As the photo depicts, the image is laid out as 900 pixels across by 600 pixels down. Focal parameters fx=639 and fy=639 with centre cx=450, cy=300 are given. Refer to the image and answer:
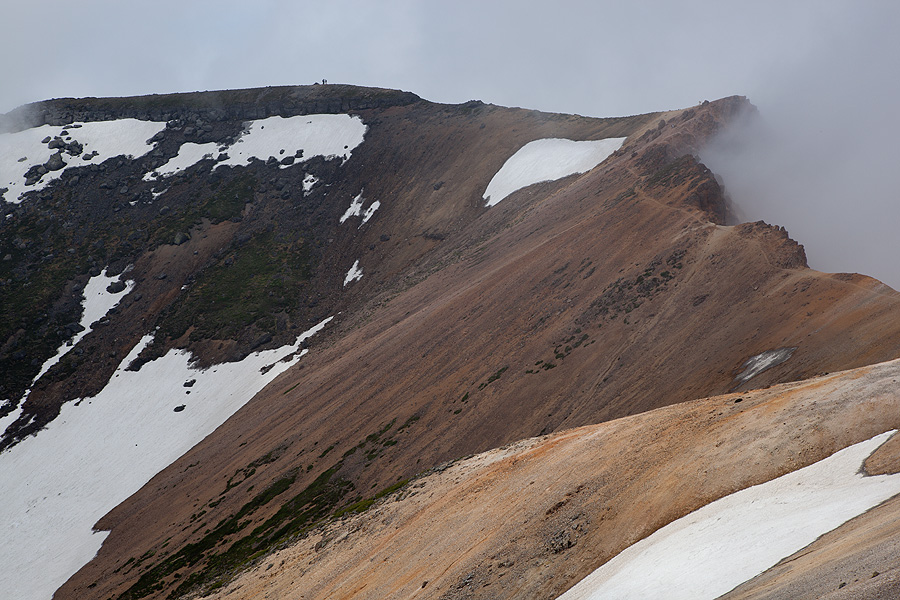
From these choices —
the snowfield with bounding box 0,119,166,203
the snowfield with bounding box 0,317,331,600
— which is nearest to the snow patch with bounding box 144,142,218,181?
the snowfield with bounding box 0,119,166,203

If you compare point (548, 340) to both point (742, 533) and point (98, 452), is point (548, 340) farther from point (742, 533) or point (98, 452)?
point (98, 452)

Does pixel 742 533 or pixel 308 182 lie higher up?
pixel 308 182

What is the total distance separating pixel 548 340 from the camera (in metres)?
45.3

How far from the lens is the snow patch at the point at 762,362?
105 ft

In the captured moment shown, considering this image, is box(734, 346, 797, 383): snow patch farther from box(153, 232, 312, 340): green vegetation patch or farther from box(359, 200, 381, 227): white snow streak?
box(359, 200, 381, 227): white snow streak

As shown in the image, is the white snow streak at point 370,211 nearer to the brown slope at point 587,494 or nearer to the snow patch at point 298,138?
the snow patch at point 298,138

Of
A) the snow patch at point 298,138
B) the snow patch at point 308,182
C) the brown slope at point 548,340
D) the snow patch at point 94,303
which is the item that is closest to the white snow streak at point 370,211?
the snow patch at point 308,182

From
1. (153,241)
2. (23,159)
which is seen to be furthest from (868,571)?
(23,159)

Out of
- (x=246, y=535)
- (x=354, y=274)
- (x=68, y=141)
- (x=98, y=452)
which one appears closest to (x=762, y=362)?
(x=246, y=535)

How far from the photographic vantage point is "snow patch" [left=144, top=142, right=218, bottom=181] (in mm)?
107875

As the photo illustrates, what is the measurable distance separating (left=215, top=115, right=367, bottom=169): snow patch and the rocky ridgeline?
2.64 metres

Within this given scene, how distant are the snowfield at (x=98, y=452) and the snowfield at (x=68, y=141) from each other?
161 ft

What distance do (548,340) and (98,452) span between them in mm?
49204

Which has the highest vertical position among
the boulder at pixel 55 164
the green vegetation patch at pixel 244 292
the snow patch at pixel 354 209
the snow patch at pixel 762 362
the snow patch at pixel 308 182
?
the boulder at pixel 55 164
